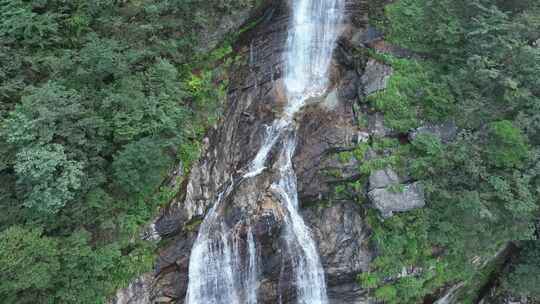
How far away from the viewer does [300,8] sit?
1267 cm

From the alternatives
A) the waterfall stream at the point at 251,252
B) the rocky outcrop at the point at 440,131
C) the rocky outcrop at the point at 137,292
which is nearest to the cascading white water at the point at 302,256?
the waterfall stream at the point at 251,252

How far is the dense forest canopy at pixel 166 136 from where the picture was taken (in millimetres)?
7473

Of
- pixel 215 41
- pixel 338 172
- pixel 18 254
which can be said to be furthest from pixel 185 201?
pixel 215 41

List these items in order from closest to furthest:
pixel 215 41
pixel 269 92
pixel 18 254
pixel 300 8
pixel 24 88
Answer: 1. pixel 18 254
2. pixel 24 88
3. pixel 215 41
4. pixel 269 92
5. pixel 300 8

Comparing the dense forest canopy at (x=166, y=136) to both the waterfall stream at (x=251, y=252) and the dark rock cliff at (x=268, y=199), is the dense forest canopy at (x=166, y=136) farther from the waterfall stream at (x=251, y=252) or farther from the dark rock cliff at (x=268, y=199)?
the waterfall stream at (x=251, y=252)

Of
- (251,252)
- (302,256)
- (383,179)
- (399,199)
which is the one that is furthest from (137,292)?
(399,199)

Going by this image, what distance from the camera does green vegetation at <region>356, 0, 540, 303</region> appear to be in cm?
899

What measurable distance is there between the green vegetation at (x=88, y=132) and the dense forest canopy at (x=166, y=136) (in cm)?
4

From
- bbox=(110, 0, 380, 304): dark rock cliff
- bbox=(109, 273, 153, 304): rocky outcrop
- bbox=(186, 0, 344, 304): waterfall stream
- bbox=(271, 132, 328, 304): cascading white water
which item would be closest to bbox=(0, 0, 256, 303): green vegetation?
bbox=(109, 273, 153, 304): rocky outcrop

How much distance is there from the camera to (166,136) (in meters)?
9.18

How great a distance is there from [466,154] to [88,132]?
988 cm

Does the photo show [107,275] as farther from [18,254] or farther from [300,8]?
[300,8]

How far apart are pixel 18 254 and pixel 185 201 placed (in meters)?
3.89

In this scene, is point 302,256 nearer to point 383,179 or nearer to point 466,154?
point 383,179
